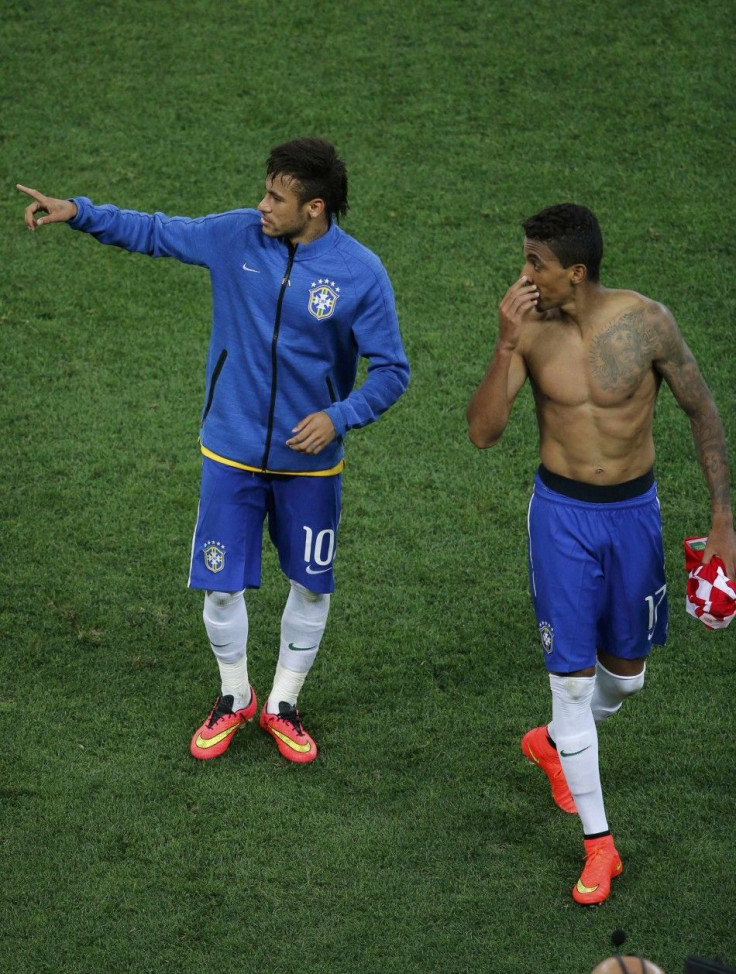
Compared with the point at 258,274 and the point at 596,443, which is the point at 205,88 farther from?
the point at 596,443

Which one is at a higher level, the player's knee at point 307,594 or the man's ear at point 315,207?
the man's ear at point 315,207

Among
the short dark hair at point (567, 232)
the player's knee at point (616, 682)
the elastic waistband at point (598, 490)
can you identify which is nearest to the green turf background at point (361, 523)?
the player's knee at point (616, 682)

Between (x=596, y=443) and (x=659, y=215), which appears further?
(x=659, y=215)

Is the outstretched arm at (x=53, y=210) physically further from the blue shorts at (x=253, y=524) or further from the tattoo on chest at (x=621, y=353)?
the tattoo on chest at (x=621, y=353)

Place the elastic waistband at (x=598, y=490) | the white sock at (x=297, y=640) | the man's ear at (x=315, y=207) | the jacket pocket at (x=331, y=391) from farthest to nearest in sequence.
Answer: the white sock at (x=297, y=640), the jacket pocket at (x=331, y=391), the man's ear at (x=315, y=207), the elastic waistband at (x=598, y=490)

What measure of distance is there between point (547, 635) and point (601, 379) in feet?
2.96

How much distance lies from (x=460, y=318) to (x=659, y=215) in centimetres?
191

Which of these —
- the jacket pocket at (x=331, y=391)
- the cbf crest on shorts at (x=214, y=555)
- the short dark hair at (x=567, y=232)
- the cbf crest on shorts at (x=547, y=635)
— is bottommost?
the cbf crest on shorts at (x=547, y=635)

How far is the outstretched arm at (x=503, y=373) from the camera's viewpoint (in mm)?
4293

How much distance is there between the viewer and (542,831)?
497 centimetres

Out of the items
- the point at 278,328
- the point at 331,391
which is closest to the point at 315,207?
the point at 278,328

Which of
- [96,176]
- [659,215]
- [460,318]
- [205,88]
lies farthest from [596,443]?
[205,88]

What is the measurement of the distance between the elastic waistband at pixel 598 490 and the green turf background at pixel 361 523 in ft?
4.18

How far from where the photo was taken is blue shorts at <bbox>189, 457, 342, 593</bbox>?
508 centimetres
